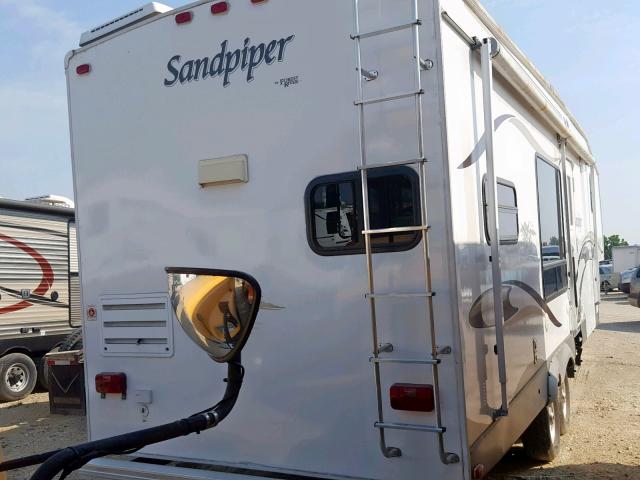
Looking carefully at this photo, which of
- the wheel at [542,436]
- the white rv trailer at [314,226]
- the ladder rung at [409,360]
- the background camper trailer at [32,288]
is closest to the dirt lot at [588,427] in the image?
the wheel at [542,436]

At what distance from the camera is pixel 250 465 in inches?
136

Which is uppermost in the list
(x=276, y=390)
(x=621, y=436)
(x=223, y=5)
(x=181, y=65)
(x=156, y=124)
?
(x=223, y=5)

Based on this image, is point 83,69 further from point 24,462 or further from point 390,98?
point 24,462

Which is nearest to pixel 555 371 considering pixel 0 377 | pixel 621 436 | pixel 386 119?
pixel 621 436

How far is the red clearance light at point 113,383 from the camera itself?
380cm

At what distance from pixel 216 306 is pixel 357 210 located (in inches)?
65.7

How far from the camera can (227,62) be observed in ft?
11.7

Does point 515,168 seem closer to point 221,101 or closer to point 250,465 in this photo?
point 221,101

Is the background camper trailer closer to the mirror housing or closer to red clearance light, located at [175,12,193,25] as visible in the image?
red clearance light, located at [175,12,193,25]

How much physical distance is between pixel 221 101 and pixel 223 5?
1.69 ft

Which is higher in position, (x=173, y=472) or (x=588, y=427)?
(x=173, y=472)

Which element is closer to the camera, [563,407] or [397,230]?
[397,230]

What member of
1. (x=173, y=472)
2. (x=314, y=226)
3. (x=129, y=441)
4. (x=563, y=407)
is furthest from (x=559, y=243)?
(x=129, y=441)

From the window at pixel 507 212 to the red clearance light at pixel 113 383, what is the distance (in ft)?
7.23
